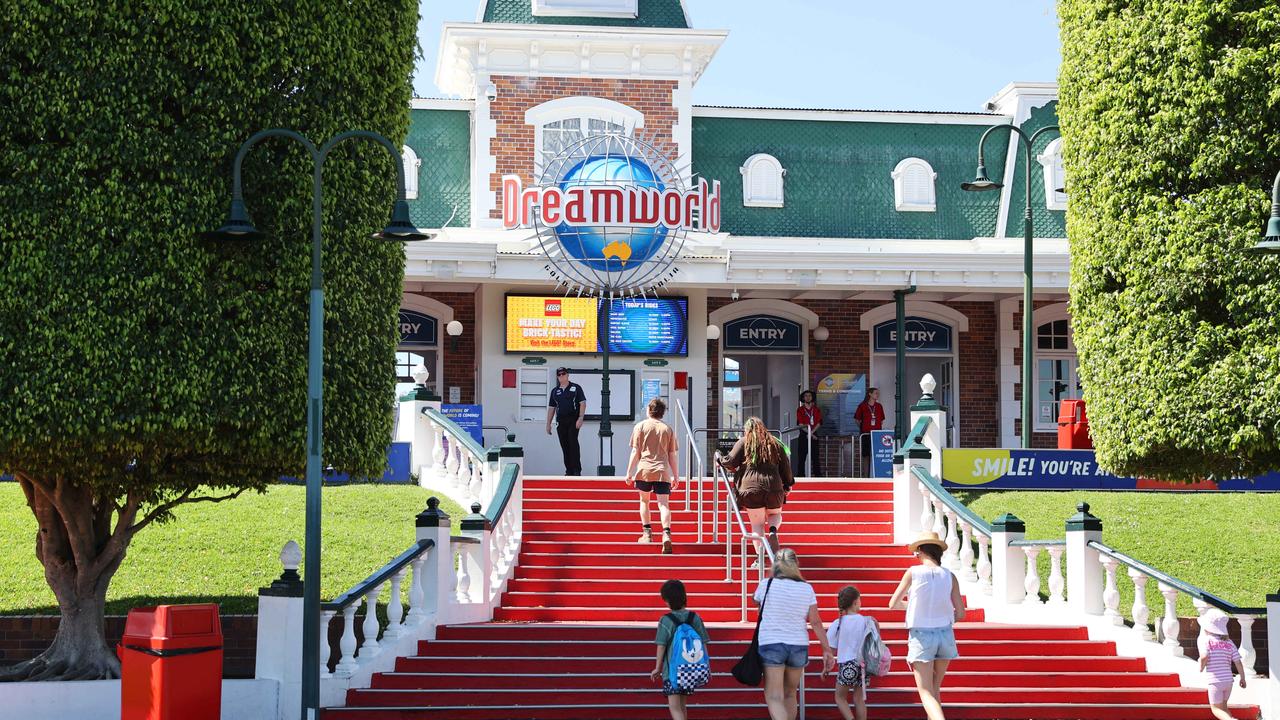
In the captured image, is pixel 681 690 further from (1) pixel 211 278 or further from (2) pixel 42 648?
(2) pixel 42 648

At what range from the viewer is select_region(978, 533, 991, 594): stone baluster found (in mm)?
15305

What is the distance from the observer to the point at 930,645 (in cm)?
1091

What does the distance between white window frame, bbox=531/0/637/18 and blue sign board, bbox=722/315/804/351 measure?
5.73 metres

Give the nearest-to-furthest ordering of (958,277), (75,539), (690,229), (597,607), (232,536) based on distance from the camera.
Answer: (75,539) < (597,607) < (232,536) < (690,229) < (958,277)

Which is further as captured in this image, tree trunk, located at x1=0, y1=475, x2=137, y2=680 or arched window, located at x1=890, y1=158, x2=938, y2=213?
arched window, located at x1=890, y1=158, x2=938, y2=213

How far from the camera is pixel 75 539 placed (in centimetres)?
1289

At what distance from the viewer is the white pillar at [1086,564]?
46.5ft

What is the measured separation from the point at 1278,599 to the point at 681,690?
5239 mm

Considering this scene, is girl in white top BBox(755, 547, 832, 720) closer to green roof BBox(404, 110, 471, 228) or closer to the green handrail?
the green handrail

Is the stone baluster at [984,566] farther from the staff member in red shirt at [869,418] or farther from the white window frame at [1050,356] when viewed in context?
the white window frame at [1050,356]

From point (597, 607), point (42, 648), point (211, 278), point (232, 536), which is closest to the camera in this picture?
point (211, 278)

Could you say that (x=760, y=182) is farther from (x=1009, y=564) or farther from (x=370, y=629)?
(x=370, y=629)

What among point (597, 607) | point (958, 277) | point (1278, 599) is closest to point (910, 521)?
point (597, 607)

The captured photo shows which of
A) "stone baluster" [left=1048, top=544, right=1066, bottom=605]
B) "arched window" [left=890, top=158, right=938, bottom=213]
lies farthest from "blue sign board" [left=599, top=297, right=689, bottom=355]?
"stone baluster" [left=1048, top=544, right=1066, bottom=605]
